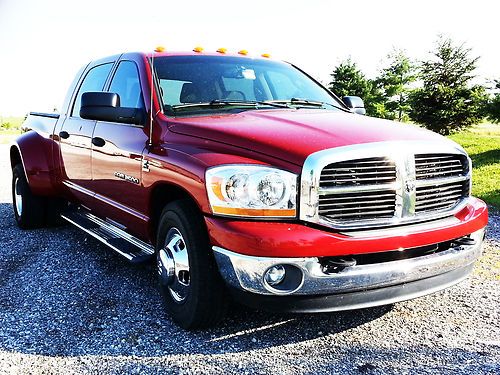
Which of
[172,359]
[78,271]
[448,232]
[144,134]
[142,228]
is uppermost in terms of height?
[144,134]

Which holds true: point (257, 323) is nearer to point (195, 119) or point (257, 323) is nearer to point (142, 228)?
point (142, 228)

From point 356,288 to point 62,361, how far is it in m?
1.68

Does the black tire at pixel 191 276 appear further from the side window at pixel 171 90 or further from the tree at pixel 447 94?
the tree at pixel 447 94

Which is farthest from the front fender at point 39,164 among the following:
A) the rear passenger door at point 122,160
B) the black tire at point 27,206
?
the rear passenger door at point 122,160

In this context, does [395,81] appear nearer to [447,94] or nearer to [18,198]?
[447,94]

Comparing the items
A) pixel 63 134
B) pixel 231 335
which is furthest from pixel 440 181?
pixel 63 134

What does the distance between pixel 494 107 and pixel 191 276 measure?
11.7 metres

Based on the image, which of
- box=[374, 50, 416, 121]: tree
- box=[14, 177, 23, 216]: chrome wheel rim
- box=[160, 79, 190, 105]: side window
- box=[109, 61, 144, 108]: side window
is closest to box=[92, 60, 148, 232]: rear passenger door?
box=[109, 61, 144, 108]: side window

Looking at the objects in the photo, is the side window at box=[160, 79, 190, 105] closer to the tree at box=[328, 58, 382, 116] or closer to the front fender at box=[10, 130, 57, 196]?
the front fender at box=[10, 130, 57, 196]

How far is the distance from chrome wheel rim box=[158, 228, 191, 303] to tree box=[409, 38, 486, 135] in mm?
18444

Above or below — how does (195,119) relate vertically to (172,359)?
above

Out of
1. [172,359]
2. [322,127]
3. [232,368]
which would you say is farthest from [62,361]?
[322,127]

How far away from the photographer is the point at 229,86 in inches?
161

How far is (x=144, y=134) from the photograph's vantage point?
366 cm
